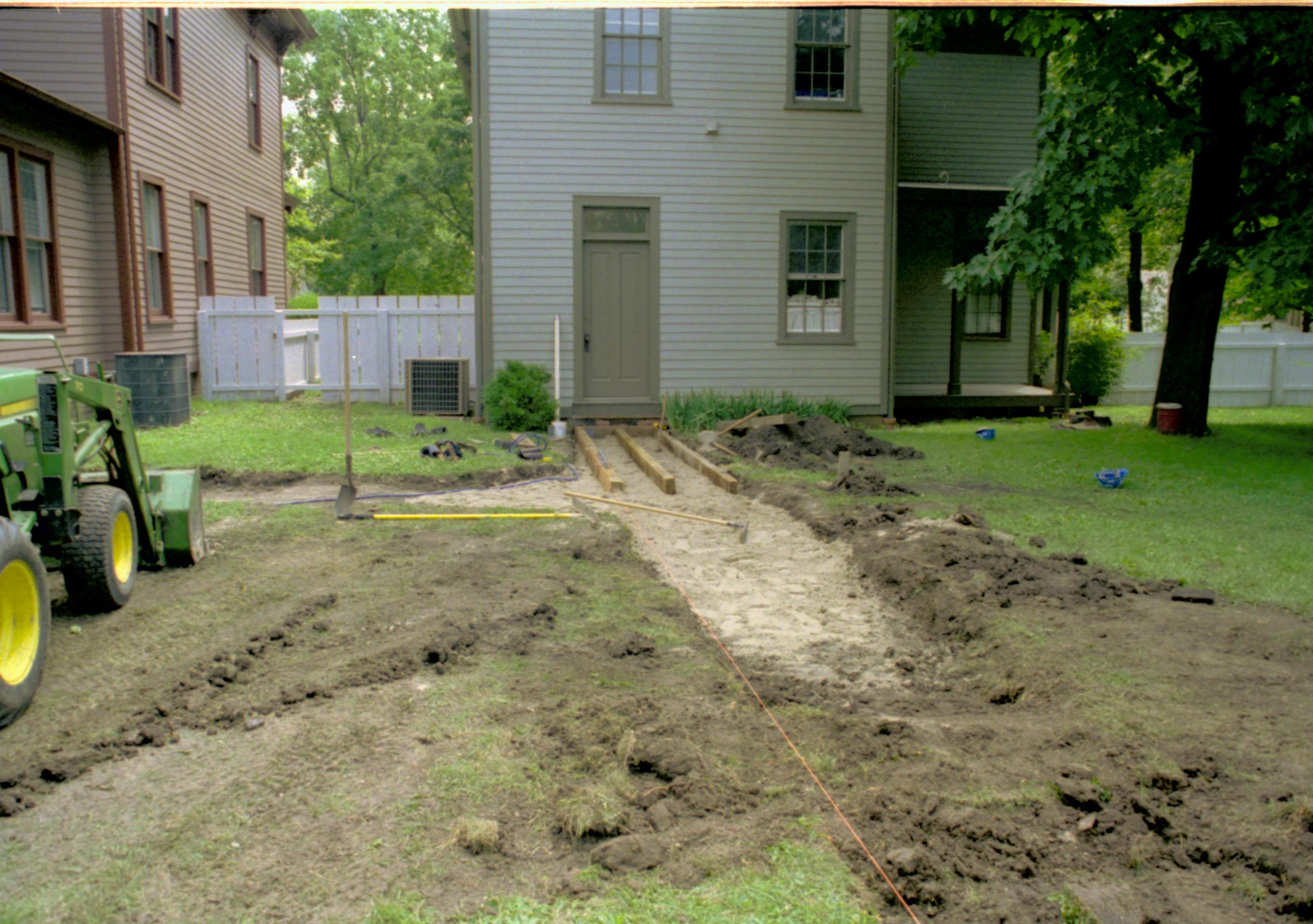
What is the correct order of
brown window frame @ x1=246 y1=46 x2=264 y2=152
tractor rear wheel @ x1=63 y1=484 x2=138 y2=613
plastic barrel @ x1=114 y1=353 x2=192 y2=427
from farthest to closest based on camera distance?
brown window frame @ x1=246 y1=46 x2=264 y2=152 → plastic barrel @ x1=114 y1=353 x2=192 y2=427 → tractor rear wheel @ x1=63 y1=484 x2=138 y2=613

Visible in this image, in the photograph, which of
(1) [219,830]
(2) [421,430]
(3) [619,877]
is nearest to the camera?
(3) [619,877]

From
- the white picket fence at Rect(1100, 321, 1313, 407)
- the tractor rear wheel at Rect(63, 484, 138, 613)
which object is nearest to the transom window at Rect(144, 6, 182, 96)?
the tractor rear wheel at Rect(63, 484, 138, 613)

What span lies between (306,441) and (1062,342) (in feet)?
39.1

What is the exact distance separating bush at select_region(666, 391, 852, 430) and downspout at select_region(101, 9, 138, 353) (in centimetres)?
770

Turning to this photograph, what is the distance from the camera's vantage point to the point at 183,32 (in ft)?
53.2

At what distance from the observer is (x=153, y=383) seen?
12.5m

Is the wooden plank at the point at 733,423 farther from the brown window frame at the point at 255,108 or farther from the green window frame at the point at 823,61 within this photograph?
the brown window frame at the point at 255,108

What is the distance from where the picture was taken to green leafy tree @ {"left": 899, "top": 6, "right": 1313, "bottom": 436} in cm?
1042

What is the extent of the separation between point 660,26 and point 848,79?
277cm

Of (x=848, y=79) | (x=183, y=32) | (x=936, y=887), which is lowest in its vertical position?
(x=936, y=887)

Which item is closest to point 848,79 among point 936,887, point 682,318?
point 682,318

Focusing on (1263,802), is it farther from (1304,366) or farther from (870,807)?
(1304,366)

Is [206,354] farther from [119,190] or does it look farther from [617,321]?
[617,321]

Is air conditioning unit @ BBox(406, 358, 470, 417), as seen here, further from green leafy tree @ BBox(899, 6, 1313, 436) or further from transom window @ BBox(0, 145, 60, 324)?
green leafy tree @ BBox(899, 6, 1313, 436)
